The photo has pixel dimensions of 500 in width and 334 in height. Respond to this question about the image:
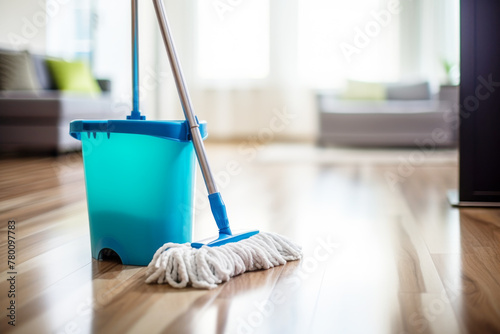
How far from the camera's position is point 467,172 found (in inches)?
74.8

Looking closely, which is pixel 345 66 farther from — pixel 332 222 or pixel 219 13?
pixel 332 222

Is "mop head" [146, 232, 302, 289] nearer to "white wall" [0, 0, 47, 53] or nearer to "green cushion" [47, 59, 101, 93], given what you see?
"green cushion" [47, 59, 101, 93]

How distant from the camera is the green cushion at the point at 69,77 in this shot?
453cm

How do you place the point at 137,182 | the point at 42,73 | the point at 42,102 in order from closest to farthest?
the point at 137,182 → the point at 42,102 → the point at 42,73

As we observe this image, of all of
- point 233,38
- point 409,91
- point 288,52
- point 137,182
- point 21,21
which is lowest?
point 137,182

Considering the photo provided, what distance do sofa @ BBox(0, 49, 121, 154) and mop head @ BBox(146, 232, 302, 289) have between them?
286 centimetres

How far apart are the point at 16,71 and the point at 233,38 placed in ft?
7.02

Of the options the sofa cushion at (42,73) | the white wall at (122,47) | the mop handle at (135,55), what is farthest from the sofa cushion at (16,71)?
the mop handle at (135,55)

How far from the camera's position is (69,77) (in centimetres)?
455

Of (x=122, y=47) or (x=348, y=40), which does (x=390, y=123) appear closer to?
(x=348, y=40)

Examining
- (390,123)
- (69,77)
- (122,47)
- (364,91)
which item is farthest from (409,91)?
(69,77)

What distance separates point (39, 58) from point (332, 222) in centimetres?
343

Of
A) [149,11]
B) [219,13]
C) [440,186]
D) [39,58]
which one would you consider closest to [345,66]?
[219,13]

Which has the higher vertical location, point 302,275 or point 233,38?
point 233,38
